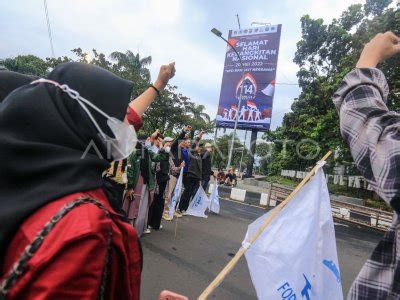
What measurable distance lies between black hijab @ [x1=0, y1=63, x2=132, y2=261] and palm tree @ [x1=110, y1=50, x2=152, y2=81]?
28036 mm

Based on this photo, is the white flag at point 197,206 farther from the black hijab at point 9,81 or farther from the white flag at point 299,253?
the black hijab at point 9,81

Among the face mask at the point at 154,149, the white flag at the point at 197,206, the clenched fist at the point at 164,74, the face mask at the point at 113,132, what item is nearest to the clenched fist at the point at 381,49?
the face mask at the point at 113,132

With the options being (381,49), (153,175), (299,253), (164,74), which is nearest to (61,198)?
(381,49)

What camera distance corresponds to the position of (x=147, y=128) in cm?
3106

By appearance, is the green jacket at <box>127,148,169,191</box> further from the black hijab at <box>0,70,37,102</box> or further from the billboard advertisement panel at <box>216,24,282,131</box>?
the billboard advertisement panel at <box>216,24,282,131</box>

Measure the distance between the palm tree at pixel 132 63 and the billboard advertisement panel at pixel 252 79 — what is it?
747 cm

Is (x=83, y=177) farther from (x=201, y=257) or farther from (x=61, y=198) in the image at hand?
(x=201, y=257)

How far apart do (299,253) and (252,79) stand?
78.1 feet

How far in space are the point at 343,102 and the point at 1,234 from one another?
1092 millimetres

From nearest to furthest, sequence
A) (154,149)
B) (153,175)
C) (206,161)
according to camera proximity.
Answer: (153,175), (154,149), (206,161)

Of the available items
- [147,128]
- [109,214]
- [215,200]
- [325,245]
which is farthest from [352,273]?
[147,128]

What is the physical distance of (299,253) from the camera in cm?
213

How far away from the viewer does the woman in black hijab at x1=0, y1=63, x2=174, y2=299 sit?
84 centimetres

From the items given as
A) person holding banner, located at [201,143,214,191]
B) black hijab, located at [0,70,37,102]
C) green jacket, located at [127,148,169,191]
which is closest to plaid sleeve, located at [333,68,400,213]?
black hijab, located at [0,70,37,102]
